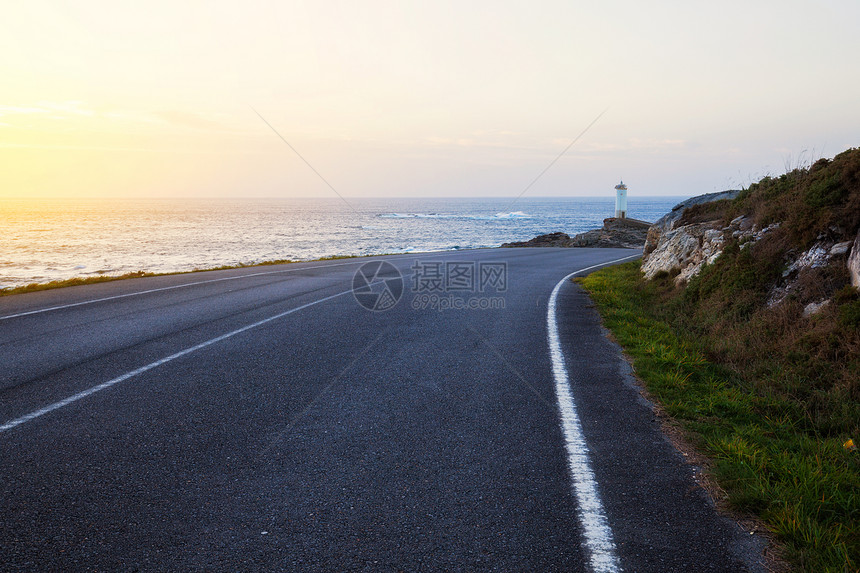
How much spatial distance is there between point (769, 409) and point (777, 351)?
63.2 inches

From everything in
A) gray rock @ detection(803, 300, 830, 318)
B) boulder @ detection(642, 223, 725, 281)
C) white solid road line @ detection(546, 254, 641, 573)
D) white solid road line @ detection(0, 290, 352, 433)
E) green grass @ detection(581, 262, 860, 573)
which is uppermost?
boulder @ detection(642, 223, 725, 281)

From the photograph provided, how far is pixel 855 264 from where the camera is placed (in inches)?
242

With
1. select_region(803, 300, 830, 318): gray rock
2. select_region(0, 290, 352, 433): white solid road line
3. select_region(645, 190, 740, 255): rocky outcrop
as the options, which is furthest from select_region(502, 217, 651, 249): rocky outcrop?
select_region(0, 290, 352, 433): white solid road line

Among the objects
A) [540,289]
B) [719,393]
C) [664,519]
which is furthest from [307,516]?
[540,289]

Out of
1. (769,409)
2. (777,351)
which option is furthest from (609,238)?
(769,409)

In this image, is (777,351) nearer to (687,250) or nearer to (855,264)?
(855,264)

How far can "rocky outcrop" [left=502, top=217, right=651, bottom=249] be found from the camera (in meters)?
39.0

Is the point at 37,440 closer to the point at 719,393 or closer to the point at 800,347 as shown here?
the point at 719,393

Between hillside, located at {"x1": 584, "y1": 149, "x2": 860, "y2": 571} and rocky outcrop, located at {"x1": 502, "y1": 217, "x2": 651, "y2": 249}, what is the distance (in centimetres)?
2877

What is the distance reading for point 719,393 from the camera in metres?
5.11

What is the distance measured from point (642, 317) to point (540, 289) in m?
3.92

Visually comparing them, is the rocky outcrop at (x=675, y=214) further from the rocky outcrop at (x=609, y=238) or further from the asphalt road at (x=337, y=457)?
the rocky outcrop at (x=609, y=238)

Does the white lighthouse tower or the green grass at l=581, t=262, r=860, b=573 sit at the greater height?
the white lighthouse tower

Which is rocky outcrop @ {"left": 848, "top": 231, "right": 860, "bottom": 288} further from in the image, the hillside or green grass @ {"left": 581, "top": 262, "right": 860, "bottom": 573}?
green grass @ {"left": 581, "top": 262, "right": 860, "bottom": 573}
